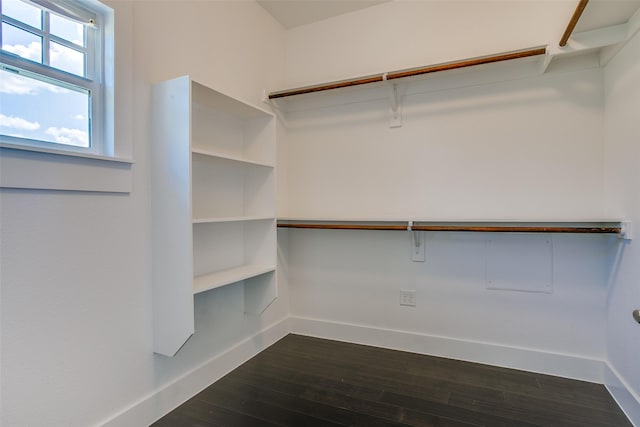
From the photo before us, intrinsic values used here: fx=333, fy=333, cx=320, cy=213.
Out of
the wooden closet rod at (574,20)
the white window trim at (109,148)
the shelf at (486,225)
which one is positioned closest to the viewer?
the white window trim at (109,148)

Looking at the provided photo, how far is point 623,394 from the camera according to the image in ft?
5.33

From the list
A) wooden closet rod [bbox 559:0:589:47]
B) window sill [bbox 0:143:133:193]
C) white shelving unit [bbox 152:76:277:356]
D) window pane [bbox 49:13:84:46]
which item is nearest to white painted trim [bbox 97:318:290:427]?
white shelving unit [bbox 152:76:277:356]

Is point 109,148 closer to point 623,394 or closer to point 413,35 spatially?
point 413,35

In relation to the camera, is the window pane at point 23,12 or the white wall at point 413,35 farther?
the white wall at point 413,35

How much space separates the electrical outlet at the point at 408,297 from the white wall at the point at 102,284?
1.23m

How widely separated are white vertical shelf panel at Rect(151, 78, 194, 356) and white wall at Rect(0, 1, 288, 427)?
0.15 ft

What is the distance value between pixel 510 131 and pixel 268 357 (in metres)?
2.13

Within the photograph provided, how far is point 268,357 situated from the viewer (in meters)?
2.25

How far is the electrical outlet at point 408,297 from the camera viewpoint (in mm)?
2311

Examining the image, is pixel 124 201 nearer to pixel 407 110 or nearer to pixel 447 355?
pixel 407 110

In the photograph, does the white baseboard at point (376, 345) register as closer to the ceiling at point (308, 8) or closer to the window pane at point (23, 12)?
the window pane at point (23, 12)

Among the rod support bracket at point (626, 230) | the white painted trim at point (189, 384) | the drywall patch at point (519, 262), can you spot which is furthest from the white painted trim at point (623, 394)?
the white painted trim at point (189, 384)

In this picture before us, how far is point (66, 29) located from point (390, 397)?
2.23 meters

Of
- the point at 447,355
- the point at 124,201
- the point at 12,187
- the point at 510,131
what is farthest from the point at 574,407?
the point at 12,187
